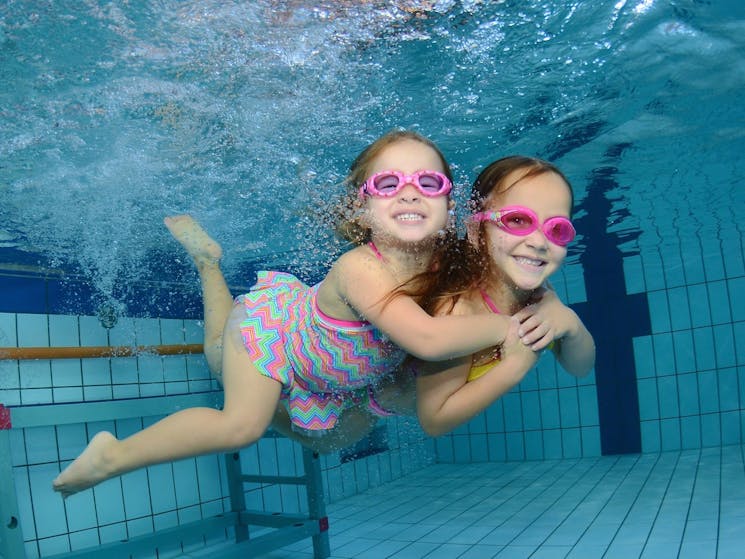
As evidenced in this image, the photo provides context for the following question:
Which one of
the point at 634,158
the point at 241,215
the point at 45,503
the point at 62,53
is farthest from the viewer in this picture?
the point at 634,158

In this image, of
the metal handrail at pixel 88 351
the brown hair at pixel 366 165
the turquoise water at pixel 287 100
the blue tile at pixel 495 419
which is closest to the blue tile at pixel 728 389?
the blue tile at pixel 495 419

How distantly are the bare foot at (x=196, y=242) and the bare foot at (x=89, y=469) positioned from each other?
1607mm

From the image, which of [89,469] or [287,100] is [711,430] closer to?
[287,100]

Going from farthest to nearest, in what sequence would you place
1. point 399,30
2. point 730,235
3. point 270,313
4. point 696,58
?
point 730,235, point 696,58, point 399,30, point 270,313

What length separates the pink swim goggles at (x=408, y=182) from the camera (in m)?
2.73

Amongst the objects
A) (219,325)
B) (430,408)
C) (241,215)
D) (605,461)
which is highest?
(241,215)

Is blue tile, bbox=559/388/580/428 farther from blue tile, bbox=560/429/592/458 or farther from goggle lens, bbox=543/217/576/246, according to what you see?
goggle lens, bbox=543/217/576/246

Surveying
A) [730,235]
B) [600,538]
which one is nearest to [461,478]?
[600,538]

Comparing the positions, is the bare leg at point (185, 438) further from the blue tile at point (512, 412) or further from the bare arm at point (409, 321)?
the blue tile at point (512, 412)

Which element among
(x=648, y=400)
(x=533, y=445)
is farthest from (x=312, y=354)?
(x=648, y=400)

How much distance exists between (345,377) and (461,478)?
843 centimetres

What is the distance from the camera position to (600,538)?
6059 mm

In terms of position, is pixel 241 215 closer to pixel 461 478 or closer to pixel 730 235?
pixel 461 478

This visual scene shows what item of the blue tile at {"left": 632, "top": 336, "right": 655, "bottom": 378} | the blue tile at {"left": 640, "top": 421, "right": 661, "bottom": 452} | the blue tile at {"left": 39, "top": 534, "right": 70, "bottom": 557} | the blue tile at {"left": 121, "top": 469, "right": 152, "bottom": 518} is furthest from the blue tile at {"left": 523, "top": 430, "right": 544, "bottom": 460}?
the blue tile at {"left": 39, "top": 534, "right": 70, "bottom": 557}
